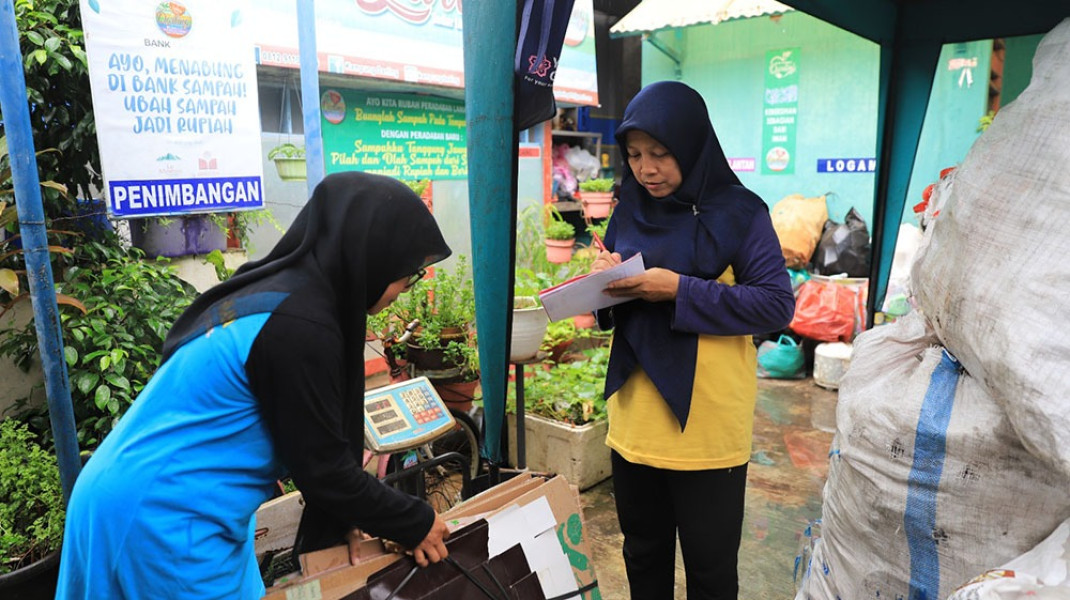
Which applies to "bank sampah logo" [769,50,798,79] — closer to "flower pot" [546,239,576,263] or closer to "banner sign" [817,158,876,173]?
"banner sign" [817,158,876,173]

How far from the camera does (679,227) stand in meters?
1.73

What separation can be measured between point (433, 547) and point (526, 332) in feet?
4.84

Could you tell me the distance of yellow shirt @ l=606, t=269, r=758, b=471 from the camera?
5.52 ft

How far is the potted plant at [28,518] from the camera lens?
2.02 m

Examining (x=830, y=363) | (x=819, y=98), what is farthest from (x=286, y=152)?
(x=819, y=98)

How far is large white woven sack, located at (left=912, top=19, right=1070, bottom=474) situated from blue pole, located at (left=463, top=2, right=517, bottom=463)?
96 cm

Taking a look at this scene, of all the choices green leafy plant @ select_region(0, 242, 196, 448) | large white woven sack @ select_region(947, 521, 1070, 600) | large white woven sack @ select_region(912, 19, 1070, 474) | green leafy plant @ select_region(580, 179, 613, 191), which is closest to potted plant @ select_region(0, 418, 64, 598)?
green leafy plant @ select_region(0, 242, 196, 448)

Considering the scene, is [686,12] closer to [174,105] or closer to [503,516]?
[174,105]

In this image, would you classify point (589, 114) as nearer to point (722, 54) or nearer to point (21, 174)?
point (722, 54)

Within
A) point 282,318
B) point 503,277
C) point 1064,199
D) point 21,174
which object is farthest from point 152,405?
point 1064,199

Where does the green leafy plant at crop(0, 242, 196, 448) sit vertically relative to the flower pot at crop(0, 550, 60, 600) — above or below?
above

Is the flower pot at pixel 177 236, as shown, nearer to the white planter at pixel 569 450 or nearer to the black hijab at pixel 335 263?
the white planter at pixel 569 450

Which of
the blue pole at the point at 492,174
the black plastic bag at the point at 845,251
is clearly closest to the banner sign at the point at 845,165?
the black plastic bag at the point at 845,251

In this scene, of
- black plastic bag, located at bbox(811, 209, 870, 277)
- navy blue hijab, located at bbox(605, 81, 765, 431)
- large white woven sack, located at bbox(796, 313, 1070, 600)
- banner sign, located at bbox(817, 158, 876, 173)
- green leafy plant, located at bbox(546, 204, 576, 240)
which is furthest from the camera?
green leafy plant, located at bbox(546, 204, 576, 240)
